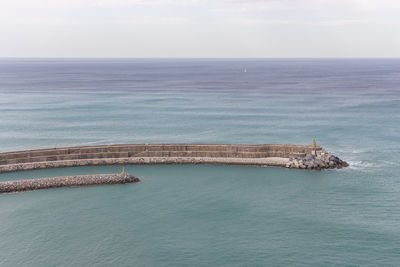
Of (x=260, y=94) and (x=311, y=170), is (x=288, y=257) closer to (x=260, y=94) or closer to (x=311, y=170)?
(x=311, y=170)

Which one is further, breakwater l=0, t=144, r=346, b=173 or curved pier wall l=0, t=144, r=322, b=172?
curved pier wall l=0, t=144, r=322, b=172

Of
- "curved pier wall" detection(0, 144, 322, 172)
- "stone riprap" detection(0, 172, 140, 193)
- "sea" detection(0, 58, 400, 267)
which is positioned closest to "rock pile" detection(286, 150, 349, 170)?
"sea" detection(0, 58, 400, 267)

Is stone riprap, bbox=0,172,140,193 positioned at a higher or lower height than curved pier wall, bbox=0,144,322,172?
A: lower

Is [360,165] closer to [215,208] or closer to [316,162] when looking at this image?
[316,162]

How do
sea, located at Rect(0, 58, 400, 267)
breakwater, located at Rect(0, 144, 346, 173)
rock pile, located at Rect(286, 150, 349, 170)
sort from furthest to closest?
breakwater, located at Rect(0, 144, 346, 173), rock pile, located at Rect(286, 150, 349, 170), sea, located at Rect(0, 58, 400, 267)

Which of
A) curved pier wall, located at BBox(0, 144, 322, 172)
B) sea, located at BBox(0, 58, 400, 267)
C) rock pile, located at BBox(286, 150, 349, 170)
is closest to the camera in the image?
sea, located at BBox(0, 58, 400, 267)

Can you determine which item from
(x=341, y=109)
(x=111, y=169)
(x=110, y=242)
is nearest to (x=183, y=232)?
(x=110, y=242)

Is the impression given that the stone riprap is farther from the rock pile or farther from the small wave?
the small wave

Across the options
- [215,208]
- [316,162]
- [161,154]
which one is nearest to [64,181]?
[161,154]
